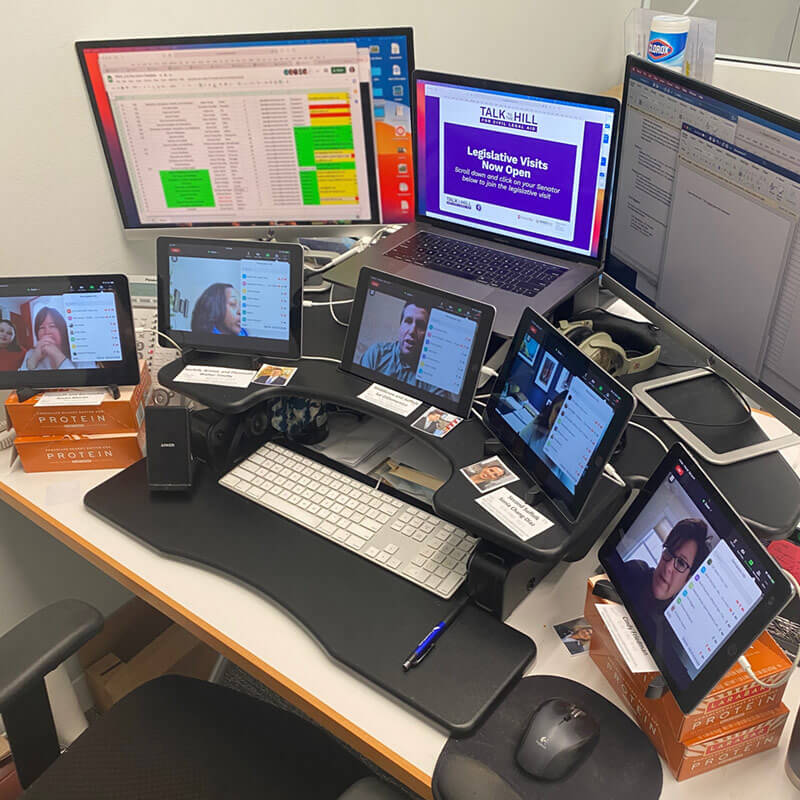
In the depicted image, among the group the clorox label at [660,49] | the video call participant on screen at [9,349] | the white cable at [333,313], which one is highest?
the clorox label at [660,49]

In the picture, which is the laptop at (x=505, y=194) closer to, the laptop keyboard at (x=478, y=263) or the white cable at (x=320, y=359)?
the laptop keyboard at (x=478, y=263)

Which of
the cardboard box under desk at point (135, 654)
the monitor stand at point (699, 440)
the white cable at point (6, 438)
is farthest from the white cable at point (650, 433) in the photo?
the cardboard box under desk at point (135, 654)

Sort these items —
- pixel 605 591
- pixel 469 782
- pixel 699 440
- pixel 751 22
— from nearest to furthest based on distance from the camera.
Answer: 1. pixel 469 782
2. pixel 605 591
3. pixel 699 440
4. pixel 751 22

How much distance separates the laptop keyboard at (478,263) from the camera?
143 cm

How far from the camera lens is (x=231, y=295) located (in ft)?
4.61

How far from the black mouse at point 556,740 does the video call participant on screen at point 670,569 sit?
15 centimetres

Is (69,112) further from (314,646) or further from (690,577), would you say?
(690,577)

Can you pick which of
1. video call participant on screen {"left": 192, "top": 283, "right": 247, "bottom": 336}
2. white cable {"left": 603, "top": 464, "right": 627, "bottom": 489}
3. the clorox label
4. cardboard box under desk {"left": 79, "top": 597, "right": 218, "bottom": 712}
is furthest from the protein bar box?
the clorox label

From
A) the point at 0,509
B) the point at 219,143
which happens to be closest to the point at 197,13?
the point at 219,143

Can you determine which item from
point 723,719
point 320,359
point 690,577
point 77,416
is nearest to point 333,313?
point 320,359

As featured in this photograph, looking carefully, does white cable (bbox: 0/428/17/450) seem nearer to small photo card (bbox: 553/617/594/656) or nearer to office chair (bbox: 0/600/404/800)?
office chair (bbox: 0/600/404/800)

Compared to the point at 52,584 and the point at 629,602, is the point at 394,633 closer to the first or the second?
the point at 629,602

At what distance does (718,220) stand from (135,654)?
5.49 feet

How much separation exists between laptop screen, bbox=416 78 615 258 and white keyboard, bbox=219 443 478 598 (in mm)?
564
